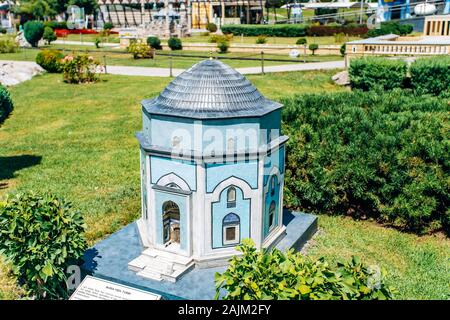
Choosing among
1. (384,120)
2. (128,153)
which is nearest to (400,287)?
(384,120)

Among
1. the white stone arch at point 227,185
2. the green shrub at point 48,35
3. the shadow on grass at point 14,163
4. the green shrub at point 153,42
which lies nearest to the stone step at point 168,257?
the white stone arch at point 227,185

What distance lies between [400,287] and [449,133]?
197 inches

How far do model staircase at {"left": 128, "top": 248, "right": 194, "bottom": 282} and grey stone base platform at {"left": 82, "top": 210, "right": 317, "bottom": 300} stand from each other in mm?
114

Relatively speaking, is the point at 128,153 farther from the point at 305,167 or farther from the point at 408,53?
the point at 408,53

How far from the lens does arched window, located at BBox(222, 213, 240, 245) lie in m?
10.7

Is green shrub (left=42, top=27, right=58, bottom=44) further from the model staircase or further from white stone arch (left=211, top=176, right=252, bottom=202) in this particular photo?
white stone arch (left=211, top=176, right=252, bottom=202)

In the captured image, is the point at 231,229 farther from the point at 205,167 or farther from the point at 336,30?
the point at 336,30

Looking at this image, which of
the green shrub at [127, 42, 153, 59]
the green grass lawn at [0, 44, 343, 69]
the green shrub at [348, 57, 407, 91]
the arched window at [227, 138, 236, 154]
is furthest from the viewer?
the green shrub at [127, 42, 153, 59]

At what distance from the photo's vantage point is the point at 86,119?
26.4m

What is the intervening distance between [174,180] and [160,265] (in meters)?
1.84

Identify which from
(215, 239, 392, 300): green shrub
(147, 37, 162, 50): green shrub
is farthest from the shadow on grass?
(147, 37, 162, 50): green shrub

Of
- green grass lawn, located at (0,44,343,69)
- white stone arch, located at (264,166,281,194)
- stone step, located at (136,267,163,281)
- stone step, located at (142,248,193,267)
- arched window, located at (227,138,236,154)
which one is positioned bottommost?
stone step, located at (136,267,163,281)

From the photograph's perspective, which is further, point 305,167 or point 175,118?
point 305,167

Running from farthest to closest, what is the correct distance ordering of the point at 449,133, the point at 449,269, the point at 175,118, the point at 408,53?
the point at 408,53, the point at 449,133, the point at 449,269, the point at 175,118
